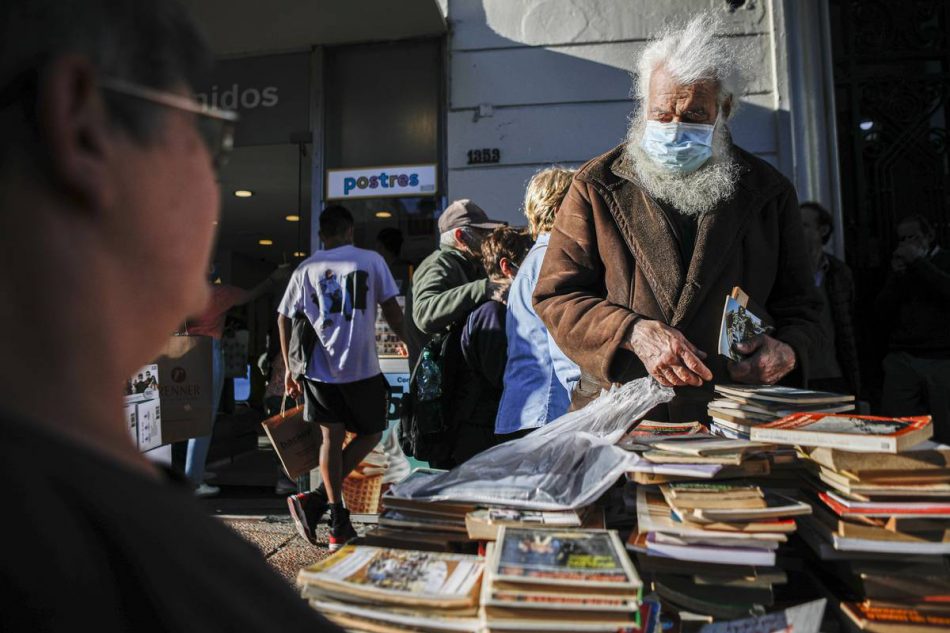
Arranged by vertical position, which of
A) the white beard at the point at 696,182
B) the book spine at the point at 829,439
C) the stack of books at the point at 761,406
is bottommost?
the book spine at the point at 829,439

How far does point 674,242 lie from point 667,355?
445mm

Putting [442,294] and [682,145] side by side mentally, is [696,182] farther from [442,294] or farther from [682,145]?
[442,294]

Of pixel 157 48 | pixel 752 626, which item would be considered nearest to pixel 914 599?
pixel 752 626

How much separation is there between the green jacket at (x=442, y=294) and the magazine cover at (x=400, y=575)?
6.76ft

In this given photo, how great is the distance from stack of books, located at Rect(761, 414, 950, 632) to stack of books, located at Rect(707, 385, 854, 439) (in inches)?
9.3

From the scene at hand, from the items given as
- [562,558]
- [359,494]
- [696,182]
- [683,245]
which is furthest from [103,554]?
[359,494]

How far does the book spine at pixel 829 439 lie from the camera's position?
111cm

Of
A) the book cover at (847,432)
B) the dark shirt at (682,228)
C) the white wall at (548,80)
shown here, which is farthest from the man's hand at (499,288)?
the white wall at (548,80)

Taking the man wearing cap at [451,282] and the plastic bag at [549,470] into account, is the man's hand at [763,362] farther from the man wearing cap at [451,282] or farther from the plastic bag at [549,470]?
the man wearing cap at [451,282]

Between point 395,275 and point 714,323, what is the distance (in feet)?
12.9

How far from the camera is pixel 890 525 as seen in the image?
1114mm

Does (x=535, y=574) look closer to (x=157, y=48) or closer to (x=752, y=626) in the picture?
(x=752, y=626)

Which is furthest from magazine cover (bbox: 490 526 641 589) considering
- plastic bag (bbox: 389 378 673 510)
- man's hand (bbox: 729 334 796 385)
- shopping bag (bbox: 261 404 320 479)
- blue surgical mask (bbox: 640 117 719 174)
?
shopping bag (bbox: 261 404 320 479)

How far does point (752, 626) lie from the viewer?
110 centimetres
